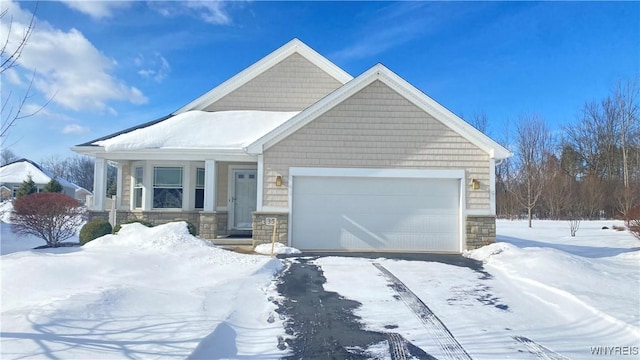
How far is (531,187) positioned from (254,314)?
26308 millimetres

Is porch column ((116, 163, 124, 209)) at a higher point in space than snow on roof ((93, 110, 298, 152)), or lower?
lower

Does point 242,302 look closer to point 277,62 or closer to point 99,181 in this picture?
point 99,181

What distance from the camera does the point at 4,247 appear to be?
1333 centimetres

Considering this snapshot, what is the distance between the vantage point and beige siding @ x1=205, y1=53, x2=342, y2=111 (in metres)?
16.3

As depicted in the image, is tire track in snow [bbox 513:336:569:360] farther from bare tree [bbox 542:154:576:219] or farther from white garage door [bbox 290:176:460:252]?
bare tree [bbox 542:154:576:219]

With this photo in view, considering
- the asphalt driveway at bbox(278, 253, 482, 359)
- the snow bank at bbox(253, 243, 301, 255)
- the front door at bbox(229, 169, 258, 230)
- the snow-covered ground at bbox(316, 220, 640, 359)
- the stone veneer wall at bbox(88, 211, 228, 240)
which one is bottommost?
the asphalt driveway at bbox(278, 253, 482, 359)

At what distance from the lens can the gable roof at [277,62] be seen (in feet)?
52.8

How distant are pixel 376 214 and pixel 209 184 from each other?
5417mm

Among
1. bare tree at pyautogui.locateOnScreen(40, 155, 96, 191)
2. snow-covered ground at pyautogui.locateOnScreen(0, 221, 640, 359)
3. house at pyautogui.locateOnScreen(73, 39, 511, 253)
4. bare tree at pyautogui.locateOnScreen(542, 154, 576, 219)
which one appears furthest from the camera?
bare tree at pyautogui.locateOnScreen(40, 155, 96, 191)

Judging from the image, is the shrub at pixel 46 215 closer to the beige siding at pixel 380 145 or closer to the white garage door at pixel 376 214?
the beige siding at pixel 380 145

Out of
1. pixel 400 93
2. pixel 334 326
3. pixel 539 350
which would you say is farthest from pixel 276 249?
pixel 539 350

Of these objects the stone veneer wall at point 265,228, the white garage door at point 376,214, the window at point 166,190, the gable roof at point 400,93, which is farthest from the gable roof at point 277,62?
the stone veneer wall at point 265,228

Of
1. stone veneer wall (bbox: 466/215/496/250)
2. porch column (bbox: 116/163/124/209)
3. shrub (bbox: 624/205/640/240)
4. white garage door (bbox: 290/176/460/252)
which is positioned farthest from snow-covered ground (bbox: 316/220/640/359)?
porch column (bbox: 116/163/124/209)

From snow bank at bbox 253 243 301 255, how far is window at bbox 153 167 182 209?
4.18 metres
